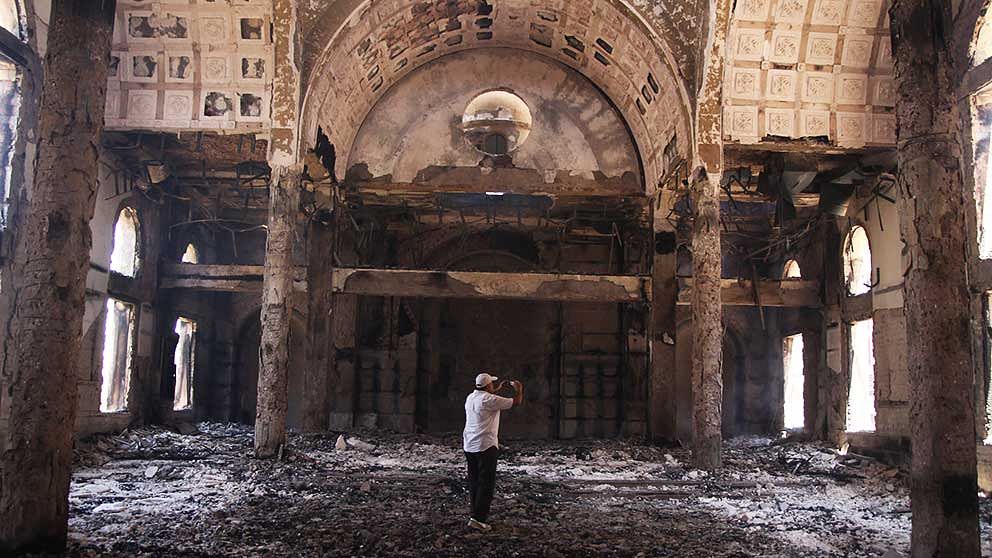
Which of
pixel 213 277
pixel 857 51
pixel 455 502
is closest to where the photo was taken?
pixel 455 502

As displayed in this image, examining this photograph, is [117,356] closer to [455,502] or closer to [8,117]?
[8,117]

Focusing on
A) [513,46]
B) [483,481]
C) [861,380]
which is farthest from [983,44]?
[483,481]

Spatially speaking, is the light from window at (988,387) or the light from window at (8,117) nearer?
the light from window at (988,387)

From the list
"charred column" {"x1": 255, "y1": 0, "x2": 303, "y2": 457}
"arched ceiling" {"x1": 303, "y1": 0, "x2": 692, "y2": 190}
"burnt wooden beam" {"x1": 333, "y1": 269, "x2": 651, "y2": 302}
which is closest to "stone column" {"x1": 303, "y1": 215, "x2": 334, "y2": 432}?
"burnt wooden beam" {"x1": 333, "y1": 269, "x2": 651, "y2": 302}

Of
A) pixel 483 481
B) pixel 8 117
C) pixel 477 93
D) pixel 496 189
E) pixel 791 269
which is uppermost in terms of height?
pixel 477 93

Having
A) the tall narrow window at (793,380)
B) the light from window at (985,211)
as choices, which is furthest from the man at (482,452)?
the tall narrow window at (793,380)

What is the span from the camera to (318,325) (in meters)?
15.6

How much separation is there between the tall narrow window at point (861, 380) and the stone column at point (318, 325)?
1010cm

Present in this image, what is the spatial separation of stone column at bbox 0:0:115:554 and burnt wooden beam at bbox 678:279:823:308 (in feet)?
38.4

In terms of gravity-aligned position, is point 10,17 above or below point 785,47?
below

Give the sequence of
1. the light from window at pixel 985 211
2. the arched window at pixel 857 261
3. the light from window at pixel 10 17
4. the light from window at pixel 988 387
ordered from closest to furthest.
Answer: the light from window at pixel 988 387 < the light from window at pixel 985 211 < the light from window at pixel 10 17 < the arched window at pixel 857 261

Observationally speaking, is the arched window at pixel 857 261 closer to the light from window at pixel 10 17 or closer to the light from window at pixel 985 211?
the light from window at pixel 985 211

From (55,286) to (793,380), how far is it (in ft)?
56.2

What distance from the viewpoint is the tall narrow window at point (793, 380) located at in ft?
62.4
